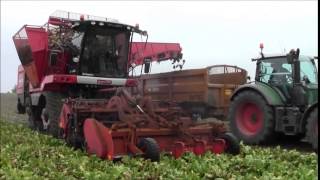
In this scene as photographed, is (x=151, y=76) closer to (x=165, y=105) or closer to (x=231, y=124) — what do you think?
(x=231, y=124)

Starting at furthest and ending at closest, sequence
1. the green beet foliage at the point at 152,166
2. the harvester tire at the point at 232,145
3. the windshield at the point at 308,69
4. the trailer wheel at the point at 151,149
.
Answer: the windshield at the point at 308,69 < the harvester tire at the point at 232,145 < the trailer wheel at the point at 151,149 < the green beet foliage at the point at 152,166

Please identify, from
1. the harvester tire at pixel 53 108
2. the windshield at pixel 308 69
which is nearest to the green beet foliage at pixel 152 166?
the windshield at pixel 308 69

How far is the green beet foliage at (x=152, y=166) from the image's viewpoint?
5.70m

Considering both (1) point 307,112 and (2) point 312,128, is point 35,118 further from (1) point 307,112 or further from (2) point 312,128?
(2) point 312,128

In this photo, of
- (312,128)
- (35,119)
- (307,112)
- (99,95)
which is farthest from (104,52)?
(312,128)

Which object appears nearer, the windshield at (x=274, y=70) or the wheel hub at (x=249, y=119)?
the windshield at (x=274, y=70)

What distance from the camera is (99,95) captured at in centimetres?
1111

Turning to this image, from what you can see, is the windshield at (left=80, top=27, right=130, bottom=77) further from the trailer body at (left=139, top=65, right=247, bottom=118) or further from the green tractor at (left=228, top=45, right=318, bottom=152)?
the trailer body at (left=139, top=65, right=247, bottom=118)

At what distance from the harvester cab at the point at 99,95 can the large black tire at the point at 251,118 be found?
1.83 m

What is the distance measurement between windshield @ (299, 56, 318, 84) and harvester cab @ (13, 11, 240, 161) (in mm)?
2376

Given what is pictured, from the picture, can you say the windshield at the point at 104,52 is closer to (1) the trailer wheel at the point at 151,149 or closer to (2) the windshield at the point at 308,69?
(2) the windshield at the point at 308,69

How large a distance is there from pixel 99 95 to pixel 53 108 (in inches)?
40.2

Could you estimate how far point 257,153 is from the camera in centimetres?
783

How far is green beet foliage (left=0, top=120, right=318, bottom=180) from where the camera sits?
570 cm
